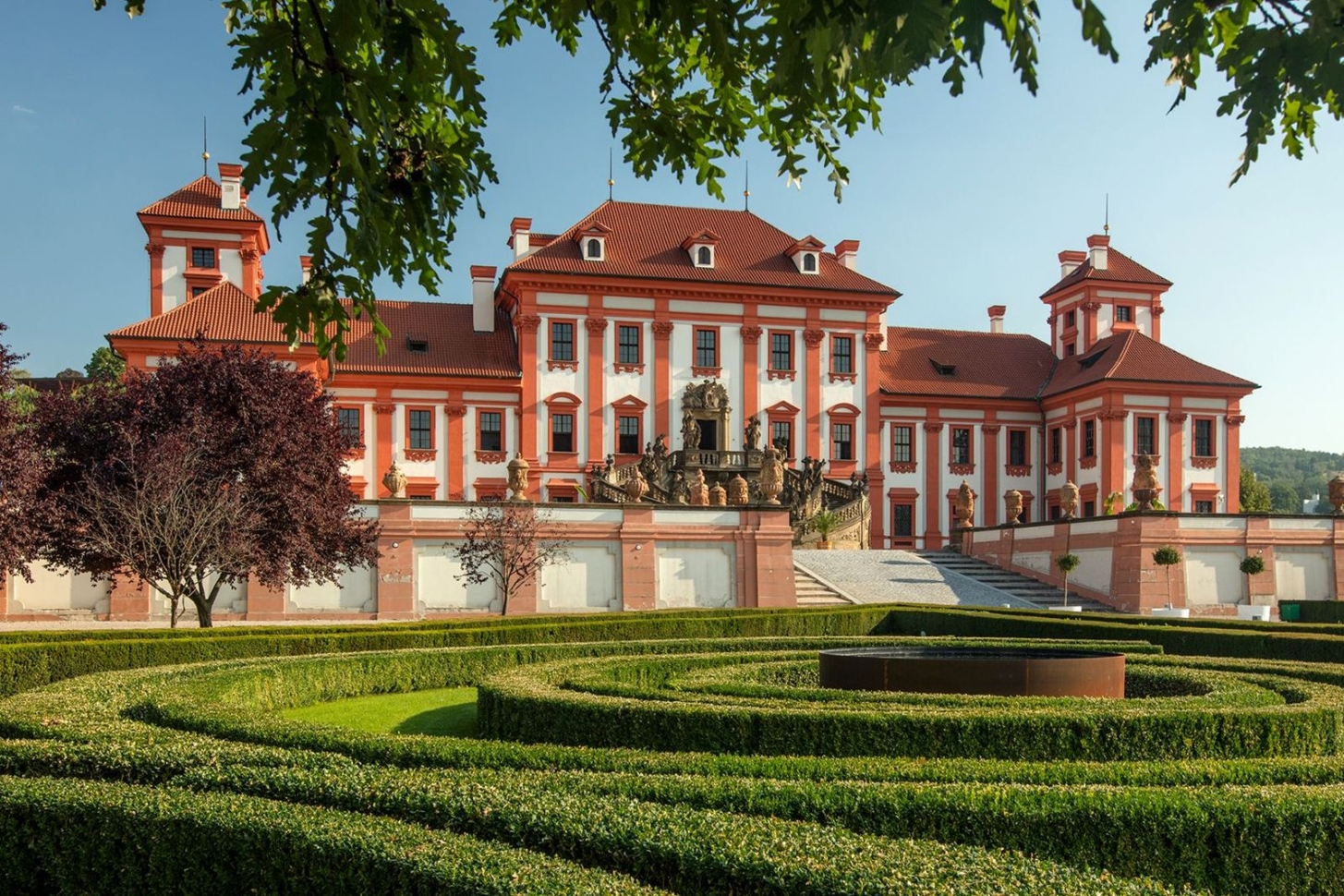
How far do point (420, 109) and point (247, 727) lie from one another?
4.98 metres

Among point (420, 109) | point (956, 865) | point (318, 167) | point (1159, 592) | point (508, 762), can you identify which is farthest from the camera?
point (1159, 592)

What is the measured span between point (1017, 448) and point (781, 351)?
456 inches

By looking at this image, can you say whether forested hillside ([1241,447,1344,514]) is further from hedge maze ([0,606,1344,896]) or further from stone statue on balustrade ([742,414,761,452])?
hedge maze ([0,606,1344,896])

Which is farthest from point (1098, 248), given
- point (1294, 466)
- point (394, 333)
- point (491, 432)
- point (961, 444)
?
point (1294, 466)

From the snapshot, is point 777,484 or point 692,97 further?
point 777,484

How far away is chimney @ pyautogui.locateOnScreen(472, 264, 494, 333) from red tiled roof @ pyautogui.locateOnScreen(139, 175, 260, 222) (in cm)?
869

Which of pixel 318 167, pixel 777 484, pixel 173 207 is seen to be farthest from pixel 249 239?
pixel 318 167

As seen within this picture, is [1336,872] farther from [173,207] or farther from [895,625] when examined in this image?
[173,207]

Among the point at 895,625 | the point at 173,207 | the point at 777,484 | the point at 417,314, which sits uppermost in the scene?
the point at 173,207

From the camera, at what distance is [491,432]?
43938mm

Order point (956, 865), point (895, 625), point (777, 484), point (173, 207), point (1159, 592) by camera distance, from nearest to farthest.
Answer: point (956, 865)
point (895, 625)
point (1159, 592)
point (777, 484)
point (173, 207)

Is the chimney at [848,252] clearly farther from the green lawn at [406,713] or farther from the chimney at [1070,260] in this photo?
the green lawn at [406,713]

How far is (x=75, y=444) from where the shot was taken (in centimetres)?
2342

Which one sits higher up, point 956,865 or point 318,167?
point 318,167
